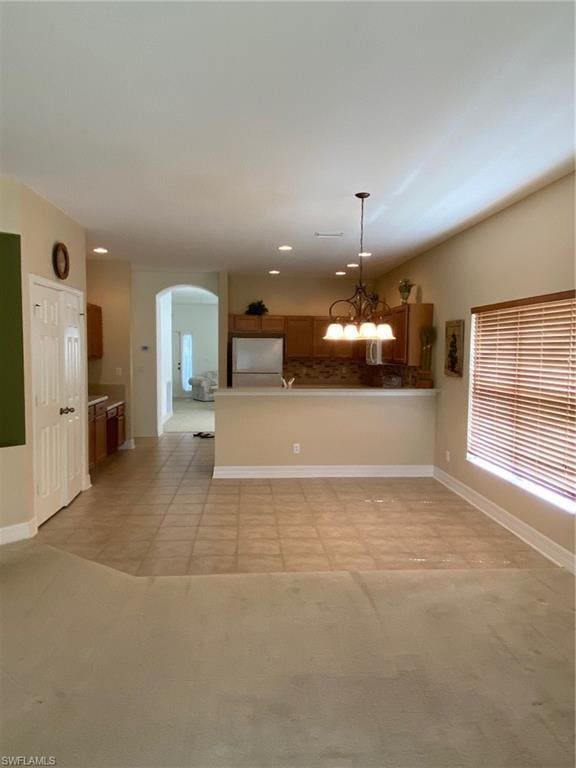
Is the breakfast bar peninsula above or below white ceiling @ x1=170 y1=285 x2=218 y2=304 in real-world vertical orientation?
below

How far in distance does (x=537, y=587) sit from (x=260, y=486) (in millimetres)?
2918

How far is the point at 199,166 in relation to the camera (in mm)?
3193

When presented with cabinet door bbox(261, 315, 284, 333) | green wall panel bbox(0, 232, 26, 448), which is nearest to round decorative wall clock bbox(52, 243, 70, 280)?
green wall panel bbox(0, 232, 26, 448)

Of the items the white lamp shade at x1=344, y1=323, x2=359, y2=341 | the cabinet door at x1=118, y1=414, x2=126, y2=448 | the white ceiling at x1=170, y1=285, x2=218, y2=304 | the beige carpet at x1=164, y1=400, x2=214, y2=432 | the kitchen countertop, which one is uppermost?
the white ceiling at x1=170, y1=285, x2=218, y2=304

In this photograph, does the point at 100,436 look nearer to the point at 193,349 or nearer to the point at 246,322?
the point at 246,322

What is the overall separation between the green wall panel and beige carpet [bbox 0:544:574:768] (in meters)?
1.07

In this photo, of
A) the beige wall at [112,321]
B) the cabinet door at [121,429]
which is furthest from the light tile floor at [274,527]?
the beige wall at [112,321]

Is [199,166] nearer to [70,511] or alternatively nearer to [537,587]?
[70,511]

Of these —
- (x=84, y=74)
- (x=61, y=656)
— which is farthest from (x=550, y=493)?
(x=84, y=74)

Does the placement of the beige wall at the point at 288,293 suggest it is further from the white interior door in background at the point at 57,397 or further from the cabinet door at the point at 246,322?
the white interior door in background at the point at 57,397

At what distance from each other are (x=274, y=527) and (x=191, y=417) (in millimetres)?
6601

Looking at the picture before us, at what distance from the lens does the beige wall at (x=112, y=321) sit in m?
7.05

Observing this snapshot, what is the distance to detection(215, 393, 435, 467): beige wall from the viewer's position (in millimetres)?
5527

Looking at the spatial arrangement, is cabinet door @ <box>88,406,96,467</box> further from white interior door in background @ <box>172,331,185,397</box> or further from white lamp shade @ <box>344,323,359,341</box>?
white interior door in background @ <box>172,331,185,397</box>
